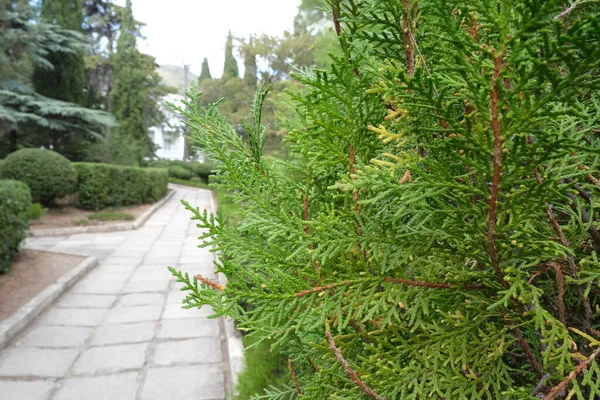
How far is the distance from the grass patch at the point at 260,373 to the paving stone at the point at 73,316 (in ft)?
9.33

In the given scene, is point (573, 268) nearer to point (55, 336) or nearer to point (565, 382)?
point (565, 382)

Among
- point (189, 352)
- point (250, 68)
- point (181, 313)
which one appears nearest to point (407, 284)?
point (189, 352)

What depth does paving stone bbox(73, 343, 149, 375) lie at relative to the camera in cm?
374

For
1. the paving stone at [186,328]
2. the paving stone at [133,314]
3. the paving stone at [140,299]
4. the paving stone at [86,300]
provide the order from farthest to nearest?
the paving stone at [140,299]
the paving stone at [86,300]
the paving stone at [133,314]
the paving stone at [186,328]

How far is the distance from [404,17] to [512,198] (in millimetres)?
503

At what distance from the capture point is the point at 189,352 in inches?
162

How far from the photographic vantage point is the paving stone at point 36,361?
12.0 feet

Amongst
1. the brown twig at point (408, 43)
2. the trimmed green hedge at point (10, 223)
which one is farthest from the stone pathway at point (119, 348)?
the brown twig at point (408, 43)

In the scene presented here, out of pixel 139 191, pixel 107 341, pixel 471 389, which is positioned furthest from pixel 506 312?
pixel 139 191

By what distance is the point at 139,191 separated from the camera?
15094 mm

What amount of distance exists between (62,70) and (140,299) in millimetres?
17123

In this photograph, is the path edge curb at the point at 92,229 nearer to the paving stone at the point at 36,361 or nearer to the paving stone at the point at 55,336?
the paving stone at the point at 55,336

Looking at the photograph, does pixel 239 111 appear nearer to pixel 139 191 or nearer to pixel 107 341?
pixel 139 191

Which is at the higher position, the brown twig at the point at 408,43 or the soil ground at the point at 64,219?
the brown twig at the point at 408,43
